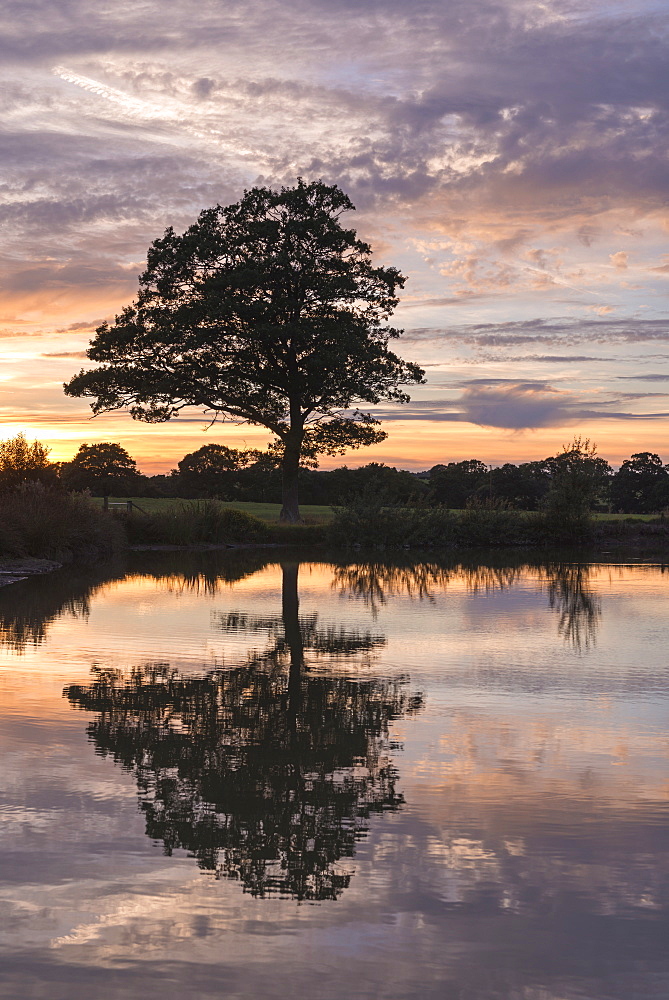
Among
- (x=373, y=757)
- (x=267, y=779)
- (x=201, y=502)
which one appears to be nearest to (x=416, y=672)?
(x=373, y=757)

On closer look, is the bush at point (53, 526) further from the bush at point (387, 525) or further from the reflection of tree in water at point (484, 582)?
the bush at point (387, 525)

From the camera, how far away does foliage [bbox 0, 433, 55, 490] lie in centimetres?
3625

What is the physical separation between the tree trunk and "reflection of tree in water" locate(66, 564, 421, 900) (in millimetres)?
33902

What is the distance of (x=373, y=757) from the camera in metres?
7.51

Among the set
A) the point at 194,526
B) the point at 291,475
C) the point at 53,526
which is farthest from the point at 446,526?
the point at 53,526

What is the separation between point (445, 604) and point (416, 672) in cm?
806

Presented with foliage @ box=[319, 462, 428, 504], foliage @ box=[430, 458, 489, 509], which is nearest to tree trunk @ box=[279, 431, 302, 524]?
foliage @ box=[319, 462, 428, 504]

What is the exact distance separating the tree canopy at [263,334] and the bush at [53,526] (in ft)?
41.8

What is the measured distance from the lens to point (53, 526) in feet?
96.1

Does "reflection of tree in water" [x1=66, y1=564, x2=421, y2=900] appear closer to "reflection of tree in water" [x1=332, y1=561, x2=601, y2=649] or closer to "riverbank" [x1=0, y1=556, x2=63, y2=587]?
"reflection of tree in water" [x1=332, y1=561, x2=601, y2=649]

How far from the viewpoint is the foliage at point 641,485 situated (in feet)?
311

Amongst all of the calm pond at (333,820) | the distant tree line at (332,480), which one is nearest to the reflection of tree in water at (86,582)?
the calm pond at (333,820)

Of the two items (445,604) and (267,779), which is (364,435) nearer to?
(445,604)

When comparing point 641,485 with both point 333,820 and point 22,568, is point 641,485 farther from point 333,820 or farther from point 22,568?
point 333,820
